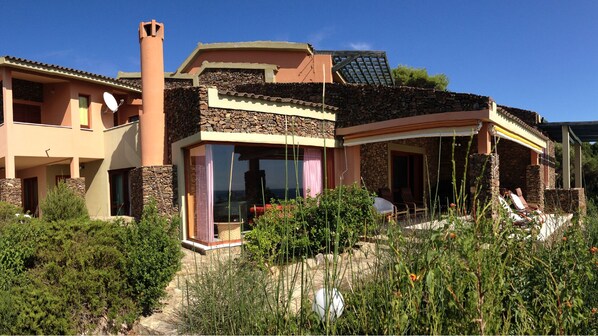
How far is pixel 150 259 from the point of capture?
5324 millimetres

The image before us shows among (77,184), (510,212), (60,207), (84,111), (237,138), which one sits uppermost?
(84,111)

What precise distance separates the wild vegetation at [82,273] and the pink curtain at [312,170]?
18.6 ft

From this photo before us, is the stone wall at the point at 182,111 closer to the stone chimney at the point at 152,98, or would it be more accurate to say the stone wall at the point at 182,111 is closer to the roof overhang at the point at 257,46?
the stone chimney at the point at 152,98

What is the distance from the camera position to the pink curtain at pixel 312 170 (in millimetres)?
11195

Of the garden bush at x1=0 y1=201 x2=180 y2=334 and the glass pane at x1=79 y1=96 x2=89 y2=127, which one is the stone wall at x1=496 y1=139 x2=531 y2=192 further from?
the glass pane at x1=79 y1=96 x2=89 y2=127

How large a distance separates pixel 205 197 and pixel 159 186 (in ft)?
5.97

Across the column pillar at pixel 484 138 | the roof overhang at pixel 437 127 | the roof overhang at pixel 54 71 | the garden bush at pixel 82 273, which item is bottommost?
the garden bush at pixel 82 273

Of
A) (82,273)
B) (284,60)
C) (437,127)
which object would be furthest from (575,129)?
(82,273)

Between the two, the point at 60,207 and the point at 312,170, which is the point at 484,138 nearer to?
the point at 312,170

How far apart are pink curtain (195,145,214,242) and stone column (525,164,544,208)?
12339 mm

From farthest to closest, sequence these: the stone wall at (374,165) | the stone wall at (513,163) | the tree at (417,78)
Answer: the tree at (417,78)
the stone wall at (513,163)
the stone wall at (374,165)

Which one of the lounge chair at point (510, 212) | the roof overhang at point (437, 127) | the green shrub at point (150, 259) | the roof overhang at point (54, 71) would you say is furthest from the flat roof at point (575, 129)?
the roof overhang at point (54, 71)

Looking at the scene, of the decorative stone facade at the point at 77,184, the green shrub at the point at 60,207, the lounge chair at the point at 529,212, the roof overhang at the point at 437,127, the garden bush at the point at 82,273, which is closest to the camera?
the lounge chair at the point at 529,212

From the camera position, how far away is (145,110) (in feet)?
36.8
